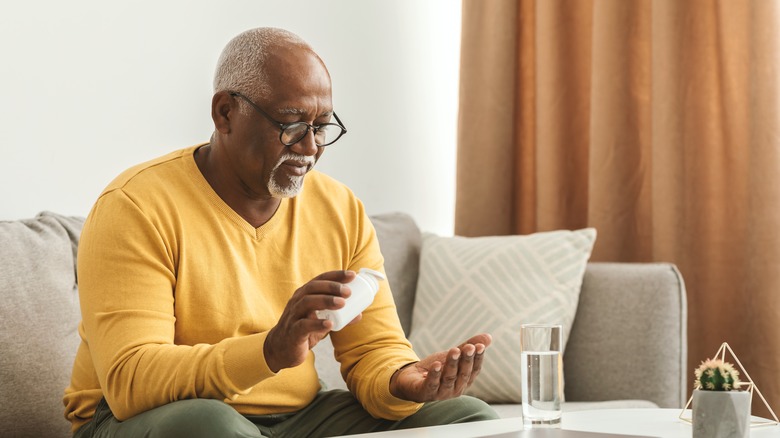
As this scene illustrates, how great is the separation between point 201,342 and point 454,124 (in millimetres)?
1834

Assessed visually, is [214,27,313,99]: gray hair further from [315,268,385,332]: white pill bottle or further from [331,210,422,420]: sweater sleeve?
[315,268,385,332]: white pill bottle

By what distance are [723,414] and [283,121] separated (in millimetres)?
822

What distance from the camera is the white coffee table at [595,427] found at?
134 centimetres

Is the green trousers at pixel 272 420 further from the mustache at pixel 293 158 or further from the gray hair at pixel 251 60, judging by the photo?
the gray hair at pixel 251 60

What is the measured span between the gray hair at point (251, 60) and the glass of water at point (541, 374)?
2.01 ft

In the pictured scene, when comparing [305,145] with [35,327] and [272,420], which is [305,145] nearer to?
[272,420]

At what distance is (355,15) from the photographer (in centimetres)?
291

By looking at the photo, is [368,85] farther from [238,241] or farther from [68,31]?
[238,241]

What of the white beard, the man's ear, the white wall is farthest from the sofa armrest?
the man's ear

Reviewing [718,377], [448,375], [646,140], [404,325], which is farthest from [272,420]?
[646,140]

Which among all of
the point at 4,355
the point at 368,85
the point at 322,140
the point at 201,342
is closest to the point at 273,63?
the point at 322,140

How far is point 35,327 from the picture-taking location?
69.6 inches

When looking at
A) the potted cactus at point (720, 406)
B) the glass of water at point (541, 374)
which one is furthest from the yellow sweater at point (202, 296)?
the potted cactus at point (720, 406)

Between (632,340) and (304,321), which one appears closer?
(304,321)
